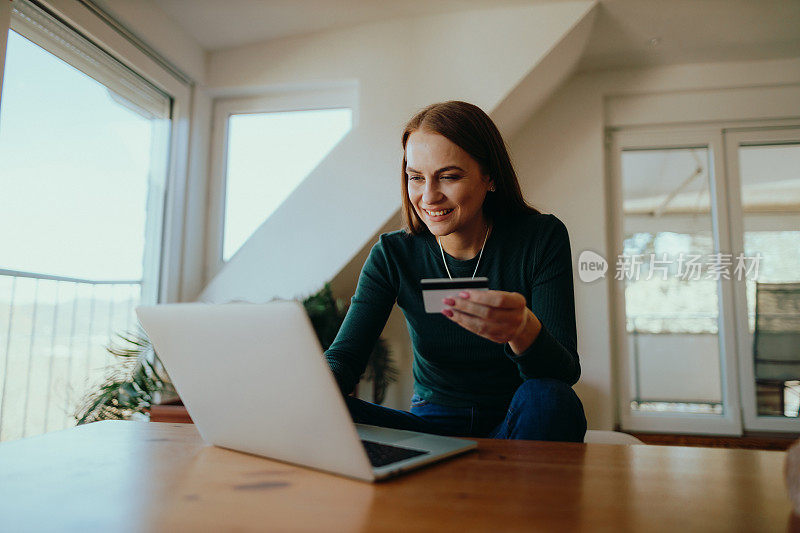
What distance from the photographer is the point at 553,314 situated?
1.15 m

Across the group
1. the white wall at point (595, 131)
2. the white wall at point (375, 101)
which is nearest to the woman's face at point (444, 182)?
the white wall at point (375, 101)

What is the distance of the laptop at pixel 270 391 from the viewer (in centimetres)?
60

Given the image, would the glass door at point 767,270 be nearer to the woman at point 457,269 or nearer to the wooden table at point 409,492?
the woman at point 457,269

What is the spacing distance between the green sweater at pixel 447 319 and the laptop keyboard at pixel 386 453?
0.33 metres

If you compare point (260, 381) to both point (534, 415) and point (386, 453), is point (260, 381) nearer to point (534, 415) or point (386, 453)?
point (386, 453)

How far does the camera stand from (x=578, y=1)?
2.84 m

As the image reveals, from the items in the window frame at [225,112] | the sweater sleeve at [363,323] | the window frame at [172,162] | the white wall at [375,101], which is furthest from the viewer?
the window frame at [225,112]

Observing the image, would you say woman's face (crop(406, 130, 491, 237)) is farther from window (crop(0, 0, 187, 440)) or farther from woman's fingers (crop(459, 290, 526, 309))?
window (crop(0, 0, 187, 440))

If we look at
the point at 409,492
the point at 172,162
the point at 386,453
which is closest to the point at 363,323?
the point at 386,453

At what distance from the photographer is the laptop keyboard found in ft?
2.18

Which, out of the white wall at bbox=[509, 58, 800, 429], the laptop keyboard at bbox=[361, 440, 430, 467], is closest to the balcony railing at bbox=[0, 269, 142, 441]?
the laptop keyboard at bbox=[361, 440, 430, 467]

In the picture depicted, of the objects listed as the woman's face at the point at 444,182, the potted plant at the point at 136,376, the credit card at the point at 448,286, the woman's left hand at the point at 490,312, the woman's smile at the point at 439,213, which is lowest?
the potted plant at the point at 136,376

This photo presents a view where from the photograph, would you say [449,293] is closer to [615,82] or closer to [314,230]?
[314,230]

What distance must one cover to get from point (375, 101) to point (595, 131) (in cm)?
155
